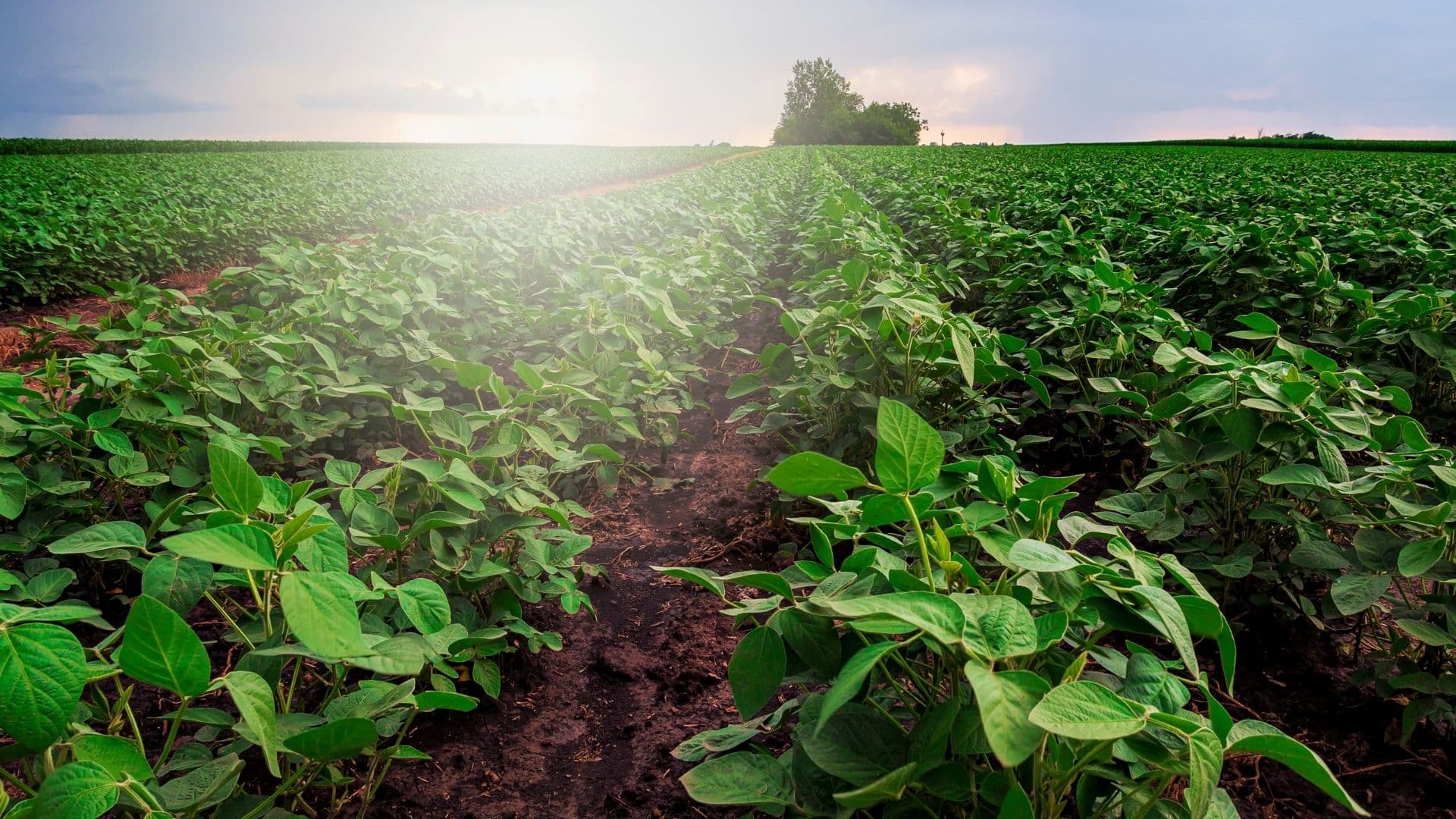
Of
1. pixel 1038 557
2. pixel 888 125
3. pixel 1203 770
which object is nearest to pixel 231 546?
pixel 1038 557

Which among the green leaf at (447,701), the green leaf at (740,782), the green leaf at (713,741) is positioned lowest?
the green leaf at (713,741)

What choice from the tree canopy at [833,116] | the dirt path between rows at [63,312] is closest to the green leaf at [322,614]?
the dirt path between rows at [63,312]

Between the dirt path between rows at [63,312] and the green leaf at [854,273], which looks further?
the dirt path between rows at [63,312]

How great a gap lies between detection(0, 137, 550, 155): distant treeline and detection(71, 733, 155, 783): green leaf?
131 ft

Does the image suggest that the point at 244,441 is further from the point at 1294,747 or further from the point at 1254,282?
the point at 1254,282

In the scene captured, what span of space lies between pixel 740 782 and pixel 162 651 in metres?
0.72

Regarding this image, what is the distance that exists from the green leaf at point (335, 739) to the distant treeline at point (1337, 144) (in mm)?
44747

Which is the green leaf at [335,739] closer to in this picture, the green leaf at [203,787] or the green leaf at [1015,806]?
the green leaf at [203,787]

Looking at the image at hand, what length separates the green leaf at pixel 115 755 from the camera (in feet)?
3.06

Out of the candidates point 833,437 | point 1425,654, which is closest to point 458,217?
point 833,437

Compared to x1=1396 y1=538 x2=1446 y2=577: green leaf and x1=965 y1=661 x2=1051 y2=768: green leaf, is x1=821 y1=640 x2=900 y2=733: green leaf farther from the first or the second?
x1=1396 y1=538 x2=1446 y2=577: green leaf

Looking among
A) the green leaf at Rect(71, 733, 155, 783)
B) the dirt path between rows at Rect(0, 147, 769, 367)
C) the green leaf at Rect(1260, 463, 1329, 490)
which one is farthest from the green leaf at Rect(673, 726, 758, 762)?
the dirt path between rows at Rect(0, 147, 769, 367)

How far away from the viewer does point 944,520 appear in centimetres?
129

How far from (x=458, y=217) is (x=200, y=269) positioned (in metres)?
5.54
